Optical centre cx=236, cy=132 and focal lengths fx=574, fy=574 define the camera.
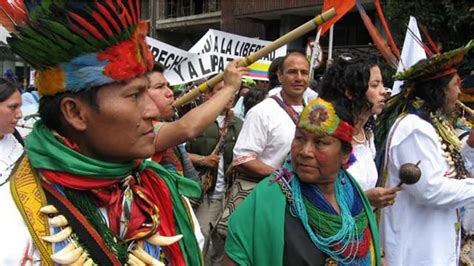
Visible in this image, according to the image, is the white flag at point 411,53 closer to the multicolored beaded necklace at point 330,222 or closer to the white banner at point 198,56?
the white banner at point 198,56

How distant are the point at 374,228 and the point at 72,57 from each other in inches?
69.1

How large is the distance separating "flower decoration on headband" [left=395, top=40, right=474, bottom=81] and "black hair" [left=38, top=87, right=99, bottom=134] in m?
2.76

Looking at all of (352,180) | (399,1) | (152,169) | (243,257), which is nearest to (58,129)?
(152,169)

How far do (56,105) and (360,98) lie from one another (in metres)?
2.60

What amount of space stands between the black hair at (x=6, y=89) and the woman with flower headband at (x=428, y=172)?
9.18 feet

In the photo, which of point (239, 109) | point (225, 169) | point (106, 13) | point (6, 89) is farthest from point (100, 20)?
point (239, 109)

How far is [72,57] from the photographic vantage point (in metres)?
1.62

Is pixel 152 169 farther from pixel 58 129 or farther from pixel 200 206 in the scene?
pixel 200 206

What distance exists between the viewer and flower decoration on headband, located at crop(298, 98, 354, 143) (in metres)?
2.63

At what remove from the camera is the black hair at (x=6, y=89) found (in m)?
4.30

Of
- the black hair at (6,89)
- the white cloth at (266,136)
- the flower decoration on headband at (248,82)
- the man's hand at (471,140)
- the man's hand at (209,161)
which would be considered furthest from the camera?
the flower decoration on headband at (248,82)

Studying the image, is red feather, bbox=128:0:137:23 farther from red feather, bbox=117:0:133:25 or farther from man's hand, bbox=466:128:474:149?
man's hand, bbox=466:128:474:149

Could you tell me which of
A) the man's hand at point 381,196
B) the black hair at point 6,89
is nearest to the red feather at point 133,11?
the man's hand at point 381,196

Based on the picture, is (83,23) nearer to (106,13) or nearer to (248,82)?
(106,13)
